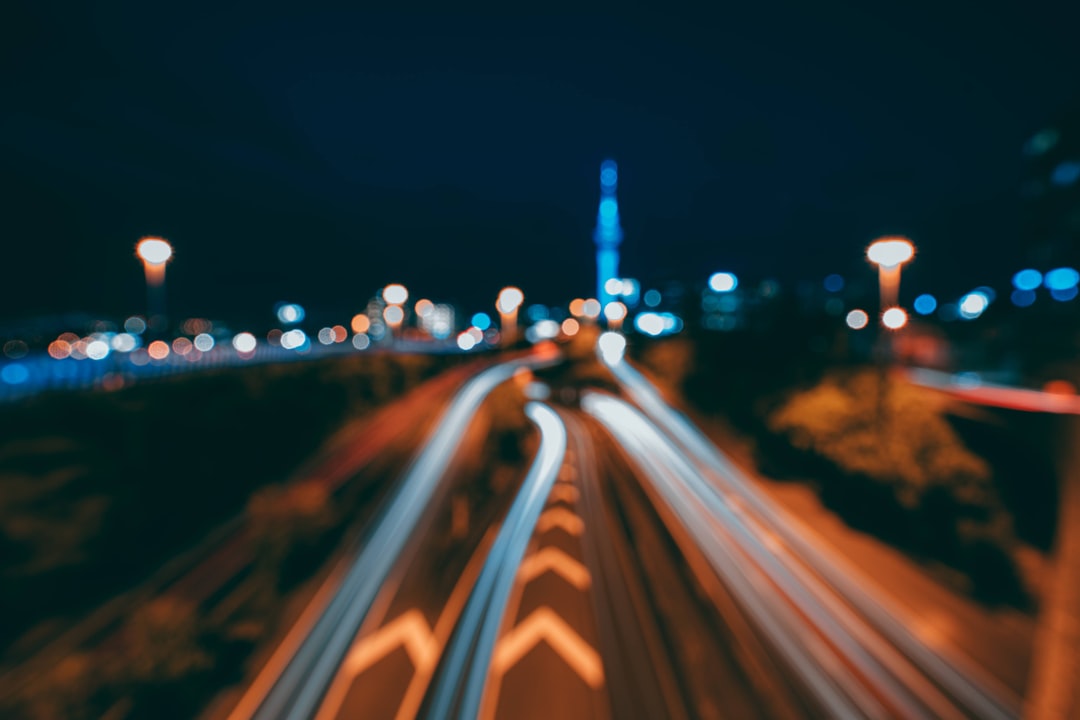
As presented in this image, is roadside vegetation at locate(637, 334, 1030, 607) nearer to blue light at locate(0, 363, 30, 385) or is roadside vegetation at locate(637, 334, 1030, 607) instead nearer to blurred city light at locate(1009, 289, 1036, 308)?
blue light at locate(0, 363, 30, 385)

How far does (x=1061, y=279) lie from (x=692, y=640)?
43510mm

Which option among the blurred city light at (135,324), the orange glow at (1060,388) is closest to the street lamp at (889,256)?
the orange glow at (1060,388)

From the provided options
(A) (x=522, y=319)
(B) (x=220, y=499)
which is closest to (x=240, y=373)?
(B) (x=220, y=499)

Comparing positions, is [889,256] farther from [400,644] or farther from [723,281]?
[723,281]

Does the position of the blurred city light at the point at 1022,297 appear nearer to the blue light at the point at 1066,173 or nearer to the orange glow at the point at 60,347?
the blue light at the point at 1066,173

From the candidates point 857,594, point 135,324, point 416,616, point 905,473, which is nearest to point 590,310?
point 135,324

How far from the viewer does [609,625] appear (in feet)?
28.7

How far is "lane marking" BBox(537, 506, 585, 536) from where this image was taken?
1298 centimetres

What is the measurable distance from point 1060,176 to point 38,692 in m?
58.0

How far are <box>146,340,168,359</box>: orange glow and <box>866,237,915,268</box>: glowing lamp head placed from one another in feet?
68.1

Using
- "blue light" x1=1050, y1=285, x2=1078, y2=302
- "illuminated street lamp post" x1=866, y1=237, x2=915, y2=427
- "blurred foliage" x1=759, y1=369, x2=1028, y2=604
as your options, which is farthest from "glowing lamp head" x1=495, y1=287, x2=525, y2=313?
"blue light" x1=1050, y1=285, x2=1078, y2=302

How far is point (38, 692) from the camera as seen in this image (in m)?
7.04

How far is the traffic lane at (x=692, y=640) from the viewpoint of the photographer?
6969 mm

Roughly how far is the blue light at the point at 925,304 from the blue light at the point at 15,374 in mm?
63078
